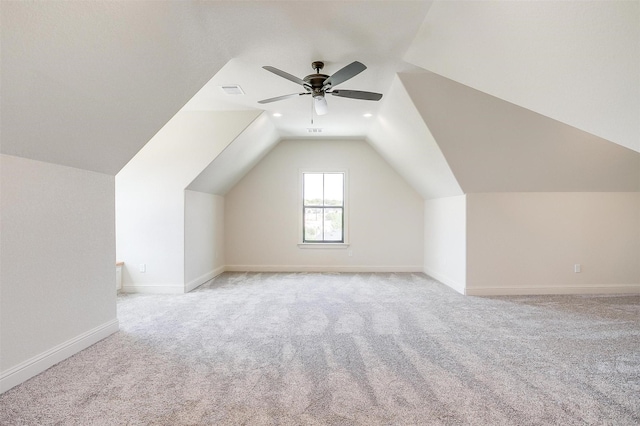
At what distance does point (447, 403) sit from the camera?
90.1 inches

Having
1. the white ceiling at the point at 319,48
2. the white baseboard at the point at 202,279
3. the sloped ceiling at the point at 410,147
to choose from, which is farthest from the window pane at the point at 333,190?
the white ceiling at the point at 319,48

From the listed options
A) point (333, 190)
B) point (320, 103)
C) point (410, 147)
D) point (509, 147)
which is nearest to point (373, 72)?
point (320, 103)

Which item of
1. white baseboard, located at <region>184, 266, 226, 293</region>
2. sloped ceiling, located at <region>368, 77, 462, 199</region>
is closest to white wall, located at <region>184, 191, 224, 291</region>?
white baseboard, located at <region>184, 266, 226, 293</region>

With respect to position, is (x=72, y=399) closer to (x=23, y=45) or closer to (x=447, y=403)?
(x=23, y=45)

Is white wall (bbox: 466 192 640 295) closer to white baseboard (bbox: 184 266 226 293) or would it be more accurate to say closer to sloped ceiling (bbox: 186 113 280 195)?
sloped ceiling (bbox: 186 113 280 195)

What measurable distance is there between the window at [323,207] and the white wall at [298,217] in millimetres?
233

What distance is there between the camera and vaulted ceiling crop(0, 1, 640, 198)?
1.97 meters

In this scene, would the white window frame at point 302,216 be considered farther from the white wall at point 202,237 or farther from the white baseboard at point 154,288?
the white baseboard at point 154,288

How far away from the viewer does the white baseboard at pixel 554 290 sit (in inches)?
213

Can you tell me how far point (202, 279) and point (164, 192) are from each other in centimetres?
165

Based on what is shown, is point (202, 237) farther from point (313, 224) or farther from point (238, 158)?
point (313, 224)

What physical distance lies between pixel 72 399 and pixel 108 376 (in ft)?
1.10

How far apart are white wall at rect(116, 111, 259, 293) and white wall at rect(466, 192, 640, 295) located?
381cm

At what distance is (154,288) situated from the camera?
219 inches
